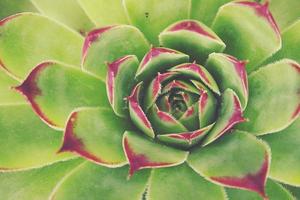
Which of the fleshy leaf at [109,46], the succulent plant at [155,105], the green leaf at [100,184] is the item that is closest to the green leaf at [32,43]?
the succulent plant at [155,105]

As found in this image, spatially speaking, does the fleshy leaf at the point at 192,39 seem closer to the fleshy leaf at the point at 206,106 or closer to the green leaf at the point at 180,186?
the fleshy leaf at the point at 206,106

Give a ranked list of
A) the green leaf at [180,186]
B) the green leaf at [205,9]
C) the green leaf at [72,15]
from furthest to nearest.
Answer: the green leaf at [72,15], the green leaf at [205,9], the green leaf at [180,186]

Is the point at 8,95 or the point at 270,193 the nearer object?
the point at 270,193

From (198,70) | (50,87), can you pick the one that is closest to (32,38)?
(50,87)

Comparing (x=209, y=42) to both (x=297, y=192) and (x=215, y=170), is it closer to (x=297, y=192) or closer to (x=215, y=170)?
(x=215, y=170)

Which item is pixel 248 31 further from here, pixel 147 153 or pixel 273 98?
pixel 147 153

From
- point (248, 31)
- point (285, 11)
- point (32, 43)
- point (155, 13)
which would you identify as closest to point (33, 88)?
point (32, 43)

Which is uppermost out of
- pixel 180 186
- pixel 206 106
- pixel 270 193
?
pixel 206 106
